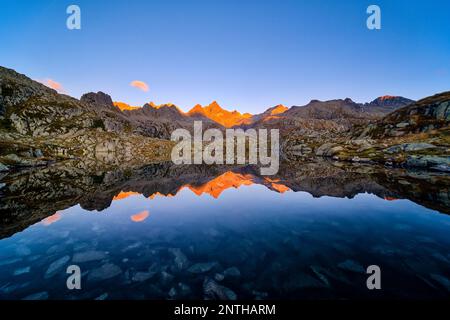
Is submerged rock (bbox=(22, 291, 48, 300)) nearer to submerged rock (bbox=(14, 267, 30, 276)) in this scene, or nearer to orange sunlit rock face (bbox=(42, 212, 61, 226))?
submerged rock (bbox=(14, 267, 30, 276))

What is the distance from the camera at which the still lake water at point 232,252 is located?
12.1 meters

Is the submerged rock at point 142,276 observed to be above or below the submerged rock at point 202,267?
below

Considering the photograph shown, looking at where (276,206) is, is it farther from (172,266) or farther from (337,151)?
(337,151)

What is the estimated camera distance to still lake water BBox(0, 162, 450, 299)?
12070mm

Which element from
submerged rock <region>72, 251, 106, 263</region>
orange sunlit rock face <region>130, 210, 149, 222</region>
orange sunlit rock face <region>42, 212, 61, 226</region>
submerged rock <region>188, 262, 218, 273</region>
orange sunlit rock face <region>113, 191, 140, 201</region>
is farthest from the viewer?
orange sunlit rock face <region>113, 191, 140, 201</region>

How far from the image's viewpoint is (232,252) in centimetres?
1681

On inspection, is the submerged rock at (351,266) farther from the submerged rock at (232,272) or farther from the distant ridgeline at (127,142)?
the distant ridgeline at (127,142)

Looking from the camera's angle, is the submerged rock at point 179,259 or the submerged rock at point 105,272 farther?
the submerged rock at point 179,259

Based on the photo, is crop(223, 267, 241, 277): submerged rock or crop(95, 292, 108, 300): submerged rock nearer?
crop(95, 292, 108, 300): submerged rock

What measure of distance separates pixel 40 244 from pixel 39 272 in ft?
17.5

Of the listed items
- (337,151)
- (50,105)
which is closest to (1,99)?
(50,105)

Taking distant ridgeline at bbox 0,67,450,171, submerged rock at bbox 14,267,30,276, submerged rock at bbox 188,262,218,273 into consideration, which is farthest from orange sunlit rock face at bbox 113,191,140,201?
distant ridgeline at bbox 0,67,450,171

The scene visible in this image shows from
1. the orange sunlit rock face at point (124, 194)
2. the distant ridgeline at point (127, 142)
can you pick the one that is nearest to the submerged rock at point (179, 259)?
the orange sunlit rock face at point (124, 194)

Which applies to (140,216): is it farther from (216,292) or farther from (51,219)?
(216,292)
